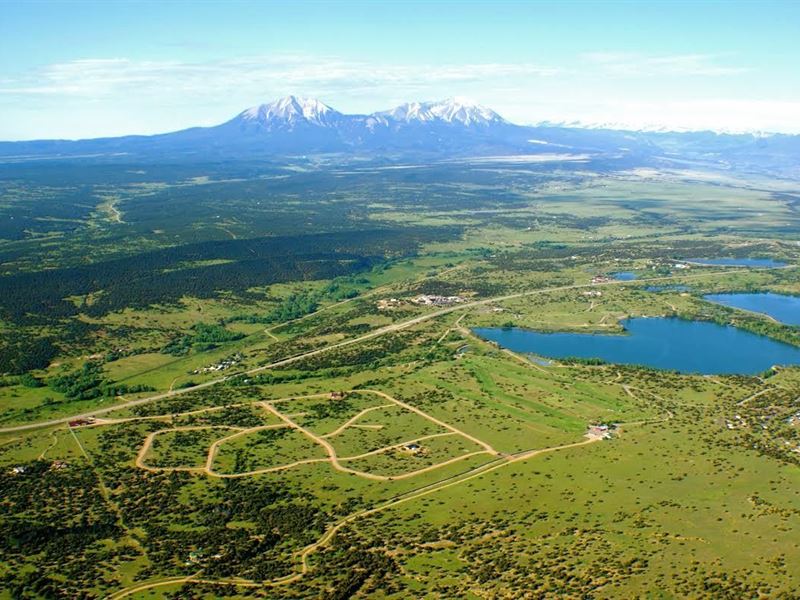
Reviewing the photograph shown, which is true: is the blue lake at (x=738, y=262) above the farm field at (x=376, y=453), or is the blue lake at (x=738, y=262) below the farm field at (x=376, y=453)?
above

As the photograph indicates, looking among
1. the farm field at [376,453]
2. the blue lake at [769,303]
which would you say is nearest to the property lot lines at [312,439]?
the farm field at [376,453]

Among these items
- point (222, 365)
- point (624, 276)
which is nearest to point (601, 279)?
point (624, 276)

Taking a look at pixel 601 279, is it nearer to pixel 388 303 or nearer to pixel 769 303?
pixel 769 303

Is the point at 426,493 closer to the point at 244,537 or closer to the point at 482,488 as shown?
the point at 482,488

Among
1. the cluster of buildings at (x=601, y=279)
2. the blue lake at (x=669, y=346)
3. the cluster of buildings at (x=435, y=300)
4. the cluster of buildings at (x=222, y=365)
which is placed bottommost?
the blue lake at (x=669, y=346)

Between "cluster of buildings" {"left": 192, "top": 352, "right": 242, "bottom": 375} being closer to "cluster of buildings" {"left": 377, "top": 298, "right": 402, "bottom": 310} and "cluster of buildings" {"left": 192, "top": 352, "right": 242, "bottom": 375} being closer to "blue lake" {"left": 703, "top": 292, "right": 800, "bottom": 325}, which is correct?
"cluster of buildings" {"left": 377, "top": 298, "right": 402, "bottom": 310}

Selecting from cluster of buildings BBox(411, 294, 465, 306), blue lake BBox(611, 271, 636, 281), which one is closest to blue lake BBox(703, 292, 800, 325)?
blue lake BBox(611, 271, 636, 281)

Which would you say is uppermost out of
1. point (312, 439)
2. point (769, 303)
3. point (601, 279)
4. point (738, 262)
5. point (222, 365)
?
point (601, 279)

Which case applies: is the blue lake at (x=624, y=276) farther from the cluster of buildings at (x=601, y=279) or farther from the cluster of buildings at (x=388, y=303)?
the cluster of buildings at (x=388, y=303)
